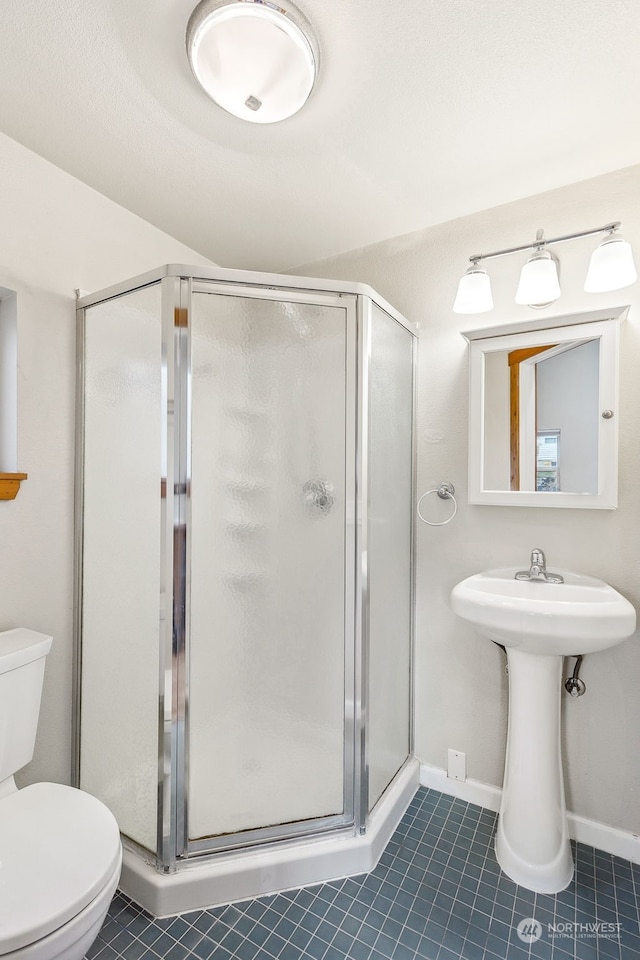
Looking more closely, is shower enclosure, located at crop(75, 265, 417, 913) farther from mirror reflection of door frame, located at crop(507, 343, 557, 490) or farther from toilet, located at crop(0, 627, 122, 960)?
mirror reflection of door frame, located at crop(507, 343, 557, 490)

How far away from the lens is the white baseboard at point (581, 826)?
5.36 ft

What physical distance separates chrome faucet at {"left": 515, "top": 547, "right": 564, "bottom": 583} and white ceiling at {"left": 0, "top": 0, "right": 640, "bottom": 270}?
1.37 meters

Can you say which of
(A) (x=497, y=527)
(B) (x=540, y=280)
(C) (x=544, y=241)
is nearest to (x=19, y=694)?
(A) (x=497, y=527)

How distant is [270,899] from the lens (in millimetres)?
1459

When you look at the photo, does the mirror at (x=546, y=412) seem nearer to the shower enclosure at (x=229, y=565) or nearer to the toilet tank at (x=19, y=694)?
the shower enclosure at (x=229, y=565)

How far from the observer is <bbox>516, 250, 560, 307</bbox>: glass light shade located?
164cm

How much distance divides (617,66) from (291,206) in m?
1.12

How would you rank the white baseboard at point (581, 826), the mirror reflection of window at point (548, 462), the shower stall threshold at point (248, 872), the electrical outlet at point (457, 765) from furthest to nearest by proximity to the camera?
the electrical outlet at point (457, 765)
the mirror reflection of window at point (548, 462)
the white baseboard at point (581, 826)
the shower stall threshold at point (248, 872)

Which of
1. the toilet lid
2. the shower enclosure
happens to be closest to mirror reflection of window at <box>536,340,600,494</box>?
the shower enclosure

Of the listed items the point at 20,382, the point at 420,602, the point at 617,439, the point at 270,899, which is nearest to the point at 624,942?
the point at 270,899

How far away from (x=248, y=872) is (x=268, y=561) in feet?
3.08

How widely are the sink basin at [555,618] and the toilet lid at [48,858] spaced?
1148 mm

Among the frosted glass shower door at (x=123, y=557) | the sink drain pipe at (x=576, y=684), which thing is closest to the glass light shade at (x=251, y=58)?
the frosted glass shower door at (x=123, y=557)

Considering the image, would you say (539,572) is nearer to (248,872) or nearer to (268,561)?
(268,561)
